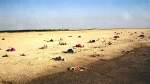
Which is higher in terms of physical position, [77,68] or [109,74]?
[77,68]

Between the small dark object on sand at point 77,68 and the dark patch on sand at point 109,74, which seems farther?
the small dark object on sand at point 77,68

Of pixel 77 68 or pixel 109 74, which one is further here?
pixel 77 68

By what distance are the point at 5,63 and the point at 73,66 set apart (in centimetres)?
328

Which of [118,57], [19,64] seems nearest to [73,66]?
[19,64]

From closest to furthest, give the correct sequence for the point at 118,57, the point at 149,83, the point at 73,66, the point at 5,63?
the point at 149,83 < the point at 73,66 < the point at 5,63 < the point at 118,57

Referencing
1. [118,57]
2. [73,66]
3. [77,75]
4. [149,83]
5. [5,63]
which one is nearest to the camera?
[149,83]

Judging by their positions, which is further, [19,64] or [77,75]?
[19,64]

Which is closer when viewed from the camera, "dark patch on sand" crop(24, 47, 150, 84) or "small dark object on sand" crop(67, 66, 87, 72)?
"dark patch on sand" crop(24, 47, 150, 84)

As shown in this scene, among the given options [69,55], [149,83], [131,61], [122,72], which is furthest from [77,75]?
[69,55]

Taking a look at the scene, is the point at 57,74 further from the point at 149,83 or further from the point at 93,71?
the point at 149,83

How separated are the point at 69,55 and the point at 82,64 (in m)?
2.84

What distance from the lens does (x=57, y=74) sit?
12.0m

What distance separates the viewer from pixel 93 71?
41.1ft

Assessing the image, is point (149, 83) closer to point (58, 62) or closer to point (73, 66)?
point (73, 66)
